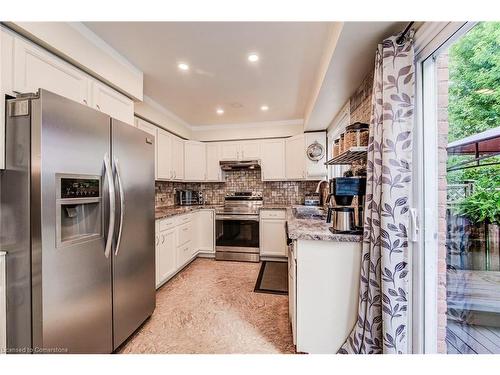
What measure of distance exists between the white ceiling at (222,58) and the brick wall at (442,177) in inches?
33.0

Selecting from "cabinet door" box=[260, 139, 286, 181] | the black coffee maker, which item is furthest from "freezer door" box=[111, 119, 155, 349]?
"cabinet door" box=[260, 139, 286, 181]

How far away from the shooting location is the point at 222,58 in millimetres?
2055

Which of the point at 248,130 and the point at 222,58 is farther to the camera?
the point at 248,130

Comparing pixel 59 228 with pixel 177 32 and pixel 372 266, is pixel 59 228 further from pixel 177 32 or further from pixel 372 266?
pixel 372 266

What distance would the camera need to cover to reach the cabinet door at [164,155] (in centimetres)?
322

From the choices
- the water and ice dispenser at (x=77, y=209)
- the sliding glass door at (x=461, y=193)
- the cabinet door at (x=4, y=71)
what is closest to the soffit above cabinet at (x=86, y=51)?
the cabinet door at (x=4, y=71)

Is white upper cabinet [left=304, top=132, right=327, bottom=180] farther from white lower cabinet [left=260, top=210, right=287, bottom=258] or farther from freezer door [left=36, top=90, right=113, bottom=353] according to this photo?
freezer door [left=36, top=90, right=113, bottom=353]

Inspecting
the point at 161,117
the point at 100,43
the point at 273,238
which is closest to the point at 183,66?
the point at 100,43

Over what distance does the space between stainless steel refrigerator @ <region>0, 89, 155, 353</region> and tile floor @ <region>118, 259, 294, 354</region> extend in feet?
1.02

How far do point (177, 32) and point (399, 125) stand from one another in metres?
1.72

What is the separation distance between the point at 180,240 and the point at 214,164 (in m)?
1.67

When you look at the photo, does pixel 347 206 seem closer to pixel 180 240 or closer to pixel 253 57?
pixel 253 57

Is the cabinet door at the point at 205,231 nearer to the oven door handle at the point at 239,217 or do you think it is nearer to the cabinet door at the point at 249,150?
the oven door handle at the point at 239,217
